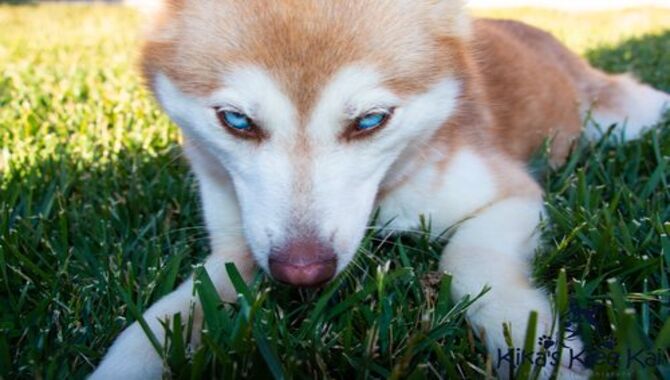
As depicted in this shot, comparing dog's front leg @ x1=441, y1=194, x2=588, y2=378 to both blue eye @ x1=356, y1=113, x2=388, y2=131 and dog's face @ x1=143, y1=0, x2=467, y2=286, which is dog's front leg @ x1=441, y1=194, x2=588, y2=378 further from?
blue eye @ x1=356, y1=113, x2=388, y2=131

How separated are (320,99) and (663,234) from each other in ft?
3.75

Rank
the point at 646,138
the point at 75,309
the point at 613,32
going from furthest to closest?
the point at 613,32
the point at 646,138
the point at 75,309

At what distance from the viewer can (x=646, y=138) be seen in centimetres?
317

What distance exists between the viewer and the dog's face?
5.82 feet

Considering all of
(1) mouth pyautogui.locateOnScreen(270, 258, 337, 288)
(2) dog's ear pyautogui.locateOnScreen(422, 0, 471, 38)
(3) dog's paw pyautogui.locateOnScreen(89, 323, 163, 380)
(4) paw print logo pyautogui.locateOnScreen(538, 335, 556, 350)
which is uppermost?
(2) dog's ear pyautogui.locateOnScreen(422, 0, 471, 38)

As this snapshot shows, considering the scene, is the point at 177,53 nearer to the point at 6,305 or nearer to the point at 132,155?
the point at 6,305

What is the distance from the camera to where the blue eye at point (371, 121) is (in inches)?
73.9

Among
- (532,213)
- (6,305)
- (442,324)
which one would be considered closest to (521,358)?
(442,324)

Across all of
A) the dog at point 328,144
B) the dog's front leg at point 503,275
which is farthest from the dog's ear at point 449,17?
the dog's front leg at point 503,275

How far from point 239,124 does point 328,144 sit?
26cm

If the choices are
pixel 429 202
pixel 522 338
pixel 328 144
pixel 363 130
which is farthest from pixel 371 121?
pixel 522 338

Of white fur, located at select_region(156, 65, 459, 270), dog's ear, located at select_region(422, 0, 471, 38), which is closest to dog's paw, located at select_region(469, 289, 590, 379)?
white fur, located at select_region(156, 65, 459, 270)

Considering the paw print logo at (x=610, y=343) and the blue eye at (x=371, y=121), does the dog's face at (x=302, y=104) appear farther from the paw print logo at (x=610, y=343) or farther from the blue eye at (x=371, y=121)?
the paw print logo at (x=610, y=343)

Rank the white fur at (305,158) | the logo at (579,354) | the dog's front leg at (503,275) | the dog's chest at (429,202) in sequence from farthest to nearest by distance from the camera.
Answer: the dog's chest at (429,202)
the white fur at (305,158)
the dog's front leg at (503,275)
the logo at (579,354)
